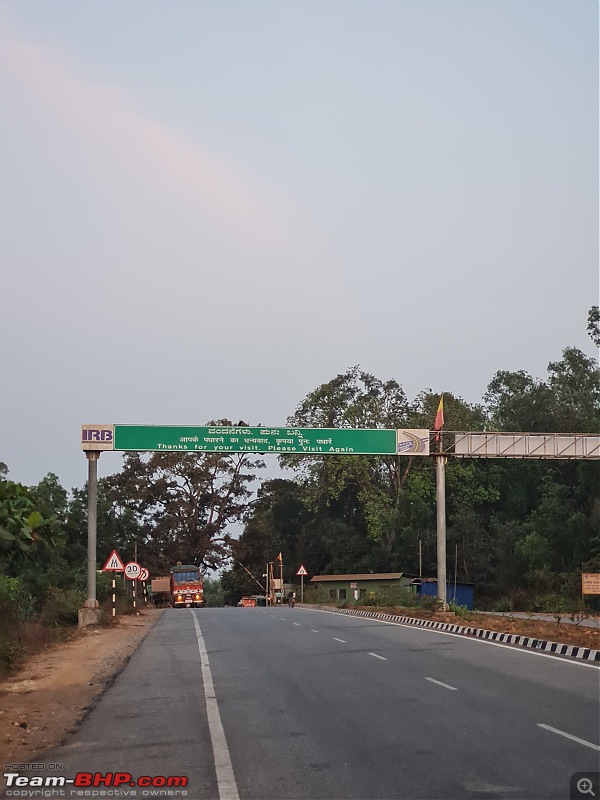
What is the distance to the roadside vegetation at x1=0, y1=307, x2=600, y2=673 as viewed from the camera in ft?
192

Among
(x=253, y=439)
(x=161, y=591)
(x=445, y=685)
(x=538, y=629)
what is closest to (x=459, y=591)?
(x=161, y=591)

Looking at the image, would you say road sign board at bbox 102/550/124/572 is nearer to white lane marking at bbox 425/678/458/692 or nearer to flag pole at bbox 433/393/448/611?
flag pole at bbox 433/393/448/611

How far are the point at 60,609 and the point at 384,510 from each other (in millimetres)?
40444

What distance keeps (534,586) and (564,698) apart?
157 ft

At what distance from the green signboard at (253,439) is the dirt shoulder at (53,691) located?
996 cm

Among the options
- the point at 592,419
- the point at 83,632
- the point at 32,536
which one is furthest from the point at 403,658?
the point at 592,419

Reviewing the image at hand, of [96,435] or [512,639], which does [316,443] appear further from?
[512,639]

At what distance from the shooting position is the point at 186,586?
68812 mm

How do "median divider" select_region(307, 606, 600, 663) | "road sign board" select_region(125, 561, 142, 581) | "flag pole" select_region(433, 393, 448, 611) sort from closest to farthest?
"median divider" select_region(307, 606, 600, 663) → "flag pole" select_region(433, 393, 448, 611) → "road sign board" select_region(125, 561, 142, 581)

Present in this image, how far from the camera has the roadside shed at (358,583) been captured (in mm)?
65938

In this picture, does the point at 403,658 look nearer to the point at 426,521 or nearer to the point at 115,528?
the point at 426,521

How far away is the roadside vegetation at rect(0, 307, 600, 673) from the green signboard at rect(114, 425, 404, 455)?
10.5m

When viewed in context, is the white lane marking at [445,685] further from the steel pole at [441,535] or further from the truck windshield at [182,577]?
the truck windshield at [182,577]

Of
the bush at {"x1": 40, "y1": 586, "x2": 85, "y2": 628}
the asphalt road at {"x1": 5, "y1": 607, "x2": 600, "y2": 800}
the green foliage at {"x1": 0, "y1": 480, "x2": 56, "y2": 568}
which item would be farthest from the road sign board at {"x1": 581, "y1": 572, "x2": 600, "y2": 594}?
the green foliage at {"x1": 0, "y1": 480, "x2": 56, "y2": 568}
